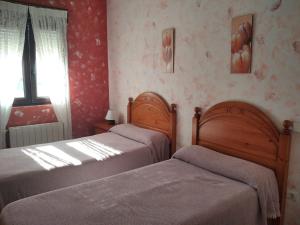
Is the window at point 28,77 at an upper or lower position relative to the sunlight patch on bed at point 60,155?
upper

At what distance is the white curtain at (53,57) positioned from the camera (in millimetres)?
→ 3324

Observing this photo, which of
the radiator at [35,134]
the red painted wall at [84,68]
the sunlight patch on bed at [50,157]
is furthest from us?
the red painted wall at [84,68]

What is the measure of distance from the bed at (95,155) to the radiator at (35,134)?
607mm

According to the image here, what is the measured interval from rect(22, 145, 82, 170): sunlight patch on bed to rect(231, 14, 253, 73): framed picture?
1.69m

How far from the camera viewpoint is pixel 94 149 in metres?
2.71

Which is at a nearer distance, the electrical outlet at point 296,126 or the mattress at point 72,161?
the electrical outlet at point 296,126

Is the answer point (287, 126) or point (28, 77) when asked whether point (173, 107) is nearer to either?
point (287, 126)

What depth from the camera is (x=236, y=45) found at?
2227mm

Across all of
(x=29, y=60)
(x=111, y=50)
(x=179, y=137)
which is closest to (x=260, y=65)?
(x=179, y=137)

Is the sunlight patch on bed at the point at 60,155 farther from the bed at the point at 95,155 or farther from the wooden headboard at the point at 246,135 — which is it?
the wooden headboard at the point at 246,135

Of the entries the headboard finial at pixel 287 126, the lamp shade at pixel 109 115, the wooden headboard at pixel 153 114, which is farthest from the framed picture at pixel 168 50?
the headboard finial at pixel 287 126

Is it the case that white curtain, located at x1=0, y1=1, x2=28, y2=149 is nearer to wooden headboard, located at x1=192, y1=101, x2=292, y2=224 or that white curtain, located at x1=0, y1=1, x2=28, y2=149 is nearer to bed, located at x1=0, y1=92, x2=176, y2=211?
bed, located at x1=0, y1=92, x2=176, y2=211

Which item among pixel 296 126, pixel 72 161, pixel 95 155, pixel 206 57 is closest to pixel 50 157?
pixel 72 161

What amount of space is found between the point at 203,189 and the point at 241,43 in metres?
1.27
